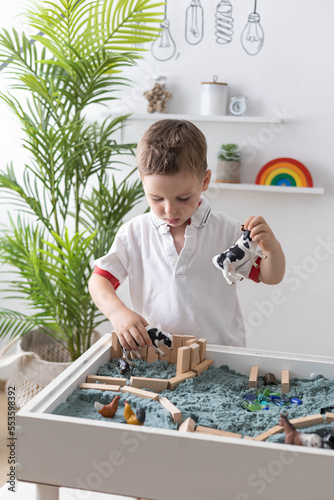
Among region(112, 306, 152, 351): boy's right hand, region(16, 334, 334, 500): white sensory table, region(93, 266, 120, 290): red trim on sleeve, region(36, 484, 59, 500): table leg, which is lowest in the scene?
region(36, 484, 59, 500): table leg

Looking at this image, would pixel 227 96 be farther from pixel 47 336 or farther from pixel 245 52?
pixel 47 336

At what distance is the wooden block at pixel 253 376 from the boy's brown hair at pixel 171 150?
48 cm

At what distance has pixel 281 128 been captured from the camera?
2.93 meters

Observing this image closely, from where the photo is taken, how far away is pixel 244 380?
3.87ft

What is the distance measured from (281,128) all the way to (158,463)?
236 cm

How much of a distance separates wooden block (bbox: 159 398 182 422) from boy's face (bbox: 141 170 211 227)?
50 cm

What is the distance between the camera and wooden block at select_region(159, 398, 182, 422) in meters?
0.94

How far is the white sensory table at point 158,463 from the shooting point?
81cm

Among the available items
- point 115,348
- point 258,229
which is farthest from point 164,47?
point 115,348

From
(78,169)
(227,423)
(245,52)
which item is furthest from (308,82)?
(227,423)

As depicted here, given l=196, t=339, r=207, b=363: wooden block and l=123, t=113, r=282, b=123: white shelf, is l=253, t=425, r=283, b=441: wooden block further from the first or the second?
l=123, t=113, r=282, b=123: white shelf

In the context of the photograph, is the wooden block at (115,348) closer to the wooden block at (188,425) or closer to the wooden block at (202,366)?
the wooden block at (202,366)

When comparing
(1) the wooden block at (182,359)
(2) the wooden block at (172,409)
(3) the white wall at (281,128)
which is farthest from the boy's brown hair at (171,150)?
(3) the white wall at (281,128)

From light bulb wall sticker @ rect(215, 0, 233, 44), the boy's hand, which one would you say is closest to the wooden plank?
the boy's hand
